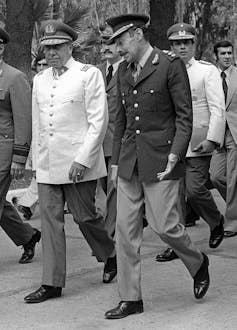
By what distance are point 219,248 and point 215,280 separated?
1292 millimetres

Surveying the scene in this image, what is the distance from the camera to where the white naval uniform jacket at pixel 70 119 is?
5.89 meters

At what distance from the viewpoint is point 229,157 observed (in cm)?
841

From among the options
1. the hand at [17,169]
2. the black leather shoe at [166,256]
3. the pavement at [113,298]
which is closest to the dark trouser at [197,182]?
the pavement at [113,298]

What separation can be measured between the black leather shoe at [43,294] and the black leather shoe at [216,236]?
6.76 feet

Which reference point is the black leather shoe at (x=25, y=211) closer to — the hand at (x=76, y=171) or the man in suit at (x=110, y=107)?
the man in suit at (x=110, y=107)

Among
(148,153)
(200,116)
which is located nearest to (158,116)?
(148,153)

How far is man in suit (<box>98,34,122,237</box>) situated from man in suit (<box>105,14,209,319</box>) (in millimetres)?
1692

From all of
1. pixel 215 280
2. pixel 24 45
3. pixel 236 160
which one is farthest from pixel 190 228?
pixel 24 45

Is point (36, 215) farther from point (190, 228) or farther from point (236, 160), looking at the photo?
point (236, 160)

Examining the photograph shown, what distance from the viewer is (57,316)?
5.46 metres

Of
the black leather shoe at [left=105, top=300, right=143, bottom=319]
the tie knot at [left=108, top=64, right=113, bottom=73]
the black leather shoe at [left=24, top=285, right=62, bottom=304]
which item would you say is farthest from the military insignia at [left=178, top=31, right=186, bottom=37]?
the black leather shoe at [left=105, top=300, right=143, bottom=319]

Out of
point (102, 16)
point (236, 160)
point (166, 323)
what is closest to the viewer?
point (166, 323)

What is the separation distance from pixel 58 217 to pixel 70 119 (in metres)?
0.70

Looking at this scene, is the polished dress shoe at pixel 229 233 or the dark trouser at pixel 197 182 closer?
the dark trouser at pixel 197 182
